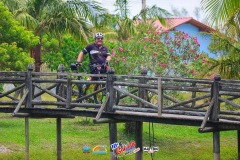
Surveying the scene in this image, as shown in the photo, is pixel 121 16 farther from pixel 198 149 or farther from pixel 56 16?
pixel 198 149

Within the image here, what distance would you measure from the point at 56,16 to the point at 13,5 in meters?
2.05

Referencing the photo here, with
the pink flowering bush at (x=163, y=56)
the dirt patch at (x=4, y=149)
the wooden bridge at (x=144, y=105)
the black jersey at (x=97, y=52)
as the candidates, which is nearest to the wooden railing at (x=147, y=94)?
the wooden bridge at (x=144, y=105)

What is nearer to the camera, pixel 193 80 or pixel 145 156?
pixel 193 80

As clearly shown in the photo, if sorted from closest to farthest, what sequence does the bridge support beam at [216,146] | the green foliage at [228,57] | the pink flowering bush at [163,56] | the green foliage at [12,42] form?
1. the bridge support beam at [216,146]
2. the green foliage at [228,57]
3. the pink flowering bush at [163,56]
4. the green foliage at [12,42]

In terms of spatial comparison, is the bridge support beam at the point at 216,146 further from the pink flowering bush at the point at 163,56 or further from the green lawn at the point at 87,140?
the pink flowering bush at the point at 163,56

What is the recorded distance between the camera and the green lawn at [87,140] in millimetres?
23078

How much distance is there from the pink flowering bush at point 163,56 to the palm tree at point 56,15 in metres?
2.54

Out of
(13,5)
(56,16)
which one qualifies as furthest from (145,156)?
(13,5)

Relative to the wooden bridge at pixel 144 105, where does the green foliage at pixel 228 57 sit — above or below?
above

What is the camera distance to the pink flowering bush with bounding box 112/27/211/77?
918 inches

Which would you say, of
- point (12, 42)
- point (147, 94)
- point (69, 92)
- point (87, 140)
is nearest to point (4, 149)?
point (87, 140)

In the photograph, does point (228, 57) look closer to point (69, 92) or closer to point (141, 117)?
point (141, 117)

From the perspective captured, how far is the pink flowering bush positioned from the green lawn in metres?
2.56

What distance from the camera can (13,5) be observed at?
27.7m
